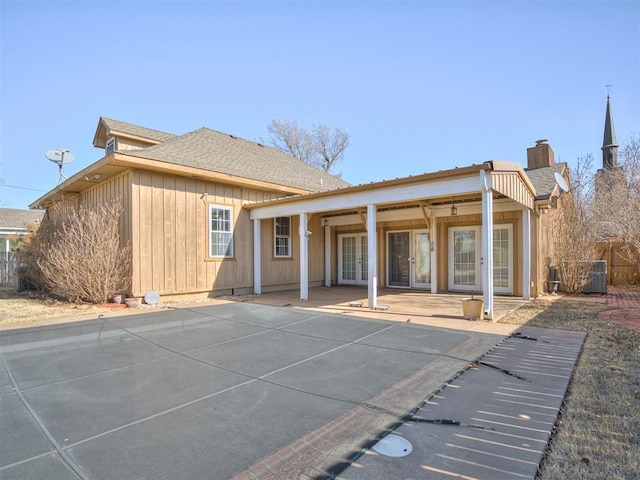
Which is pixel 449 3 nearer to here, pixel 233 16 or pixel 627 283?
pixel 233 16

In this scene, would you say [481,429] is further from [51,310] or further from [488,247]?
[51,310]

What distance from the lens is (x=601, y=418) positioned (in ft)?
8.79

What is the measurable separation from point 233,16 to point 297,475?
37.4 ft

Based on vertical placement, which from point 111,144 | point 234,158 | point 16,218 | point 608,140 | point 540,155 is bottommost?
point 16,218

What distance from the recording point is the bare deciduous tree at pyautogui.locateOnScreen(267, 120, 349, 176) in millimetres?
29172

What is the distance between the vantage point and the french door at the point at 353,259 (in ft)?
43.7

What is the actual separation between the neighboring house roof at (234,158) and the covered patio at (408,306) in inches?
160

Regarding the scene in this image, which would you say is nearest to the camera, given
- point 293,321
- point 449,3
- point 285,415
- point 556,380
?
point 285,415

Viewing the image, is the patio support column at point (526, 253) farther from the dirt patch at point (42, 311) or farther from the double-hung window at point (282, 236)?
Result: the dirt patch at point (42, 311)

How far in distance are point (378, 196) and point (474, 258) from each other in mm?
5064

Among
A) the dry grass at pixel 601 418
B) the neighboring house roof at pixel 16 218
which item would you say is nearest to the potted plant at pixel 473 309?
the dry grass at pixel 601 418

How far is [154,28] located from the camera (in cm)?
984

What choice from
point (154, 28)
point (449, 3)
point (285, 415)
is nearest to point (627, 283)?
point (449, 3)

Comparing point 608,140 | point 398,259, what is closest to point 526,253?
point 398,259
